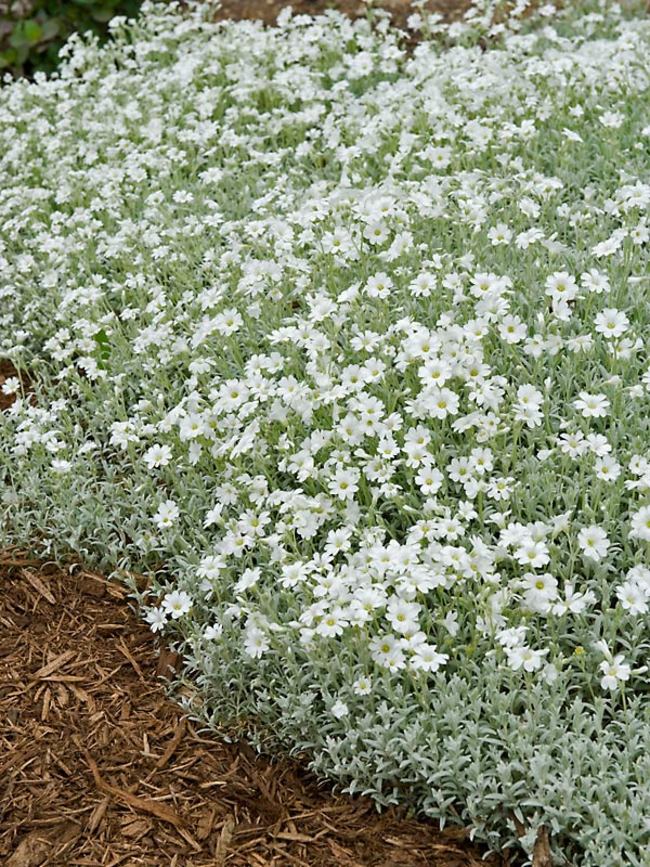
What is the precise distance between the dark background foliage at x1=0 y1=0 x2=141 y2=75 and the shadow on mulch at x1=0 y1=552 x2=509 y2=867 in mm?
5699

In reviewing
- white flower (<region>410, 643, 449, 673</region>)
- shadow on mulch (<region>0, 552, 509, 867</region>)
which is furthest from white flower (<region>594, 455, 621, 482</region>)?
shadow on mulch (<region>0, 552, 509, 867</region>)

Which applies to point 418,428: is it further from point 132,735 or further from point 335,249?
point 132,735

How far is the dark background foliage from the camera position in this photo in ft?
28.0

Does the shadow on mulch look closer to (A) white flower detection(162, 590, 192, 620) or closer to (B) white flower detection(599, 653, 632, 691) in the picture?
(A) white flower detection(162, 590, 192, 620)

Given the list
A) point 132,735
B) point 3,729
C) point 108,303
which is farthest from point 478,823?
point 108,303

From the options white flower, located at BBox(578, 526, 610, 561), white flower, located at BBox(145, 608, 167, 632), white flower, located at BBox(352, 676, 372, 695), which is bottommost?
white flower, located at BBox(145, 608, 167, 632)

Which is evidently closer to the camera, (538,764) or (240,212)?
(538,764)

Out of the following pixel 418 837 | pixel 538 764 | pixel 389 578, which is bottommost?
pixel 418 837

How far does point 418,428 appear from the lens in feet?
13.0

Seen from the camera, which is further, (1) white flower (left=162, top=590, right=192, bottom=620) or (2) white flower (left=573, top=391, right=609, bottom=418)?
(1) white flower (left=162, top=590, right=192, bottom=620)

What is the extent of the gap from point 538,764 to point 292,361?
1.93 metres

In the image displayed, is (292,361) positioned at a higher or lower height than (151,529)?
higher

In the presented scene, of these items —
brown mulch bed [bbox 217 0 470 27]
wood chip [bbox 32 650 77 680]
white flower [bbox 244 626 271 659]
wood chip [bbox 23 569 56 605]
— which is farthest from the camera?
brown mulch bed [bbox 217 0 470 27]

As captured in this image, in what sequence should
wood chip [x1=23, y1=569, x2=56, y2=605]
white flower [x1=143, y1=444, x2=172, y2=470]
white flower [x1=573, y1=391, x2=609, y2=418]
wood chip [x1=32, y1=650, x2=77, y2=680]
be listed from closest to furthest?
white flower [x1=573, y1=391, x2=609, y2=418], wood chip [x1=32, y1=650, x2=77, y2=680], white flower [x1=143, y1=444, x2=172, y2=470], wood chip [x1=23, y1=569, x2=56, y2=605]
